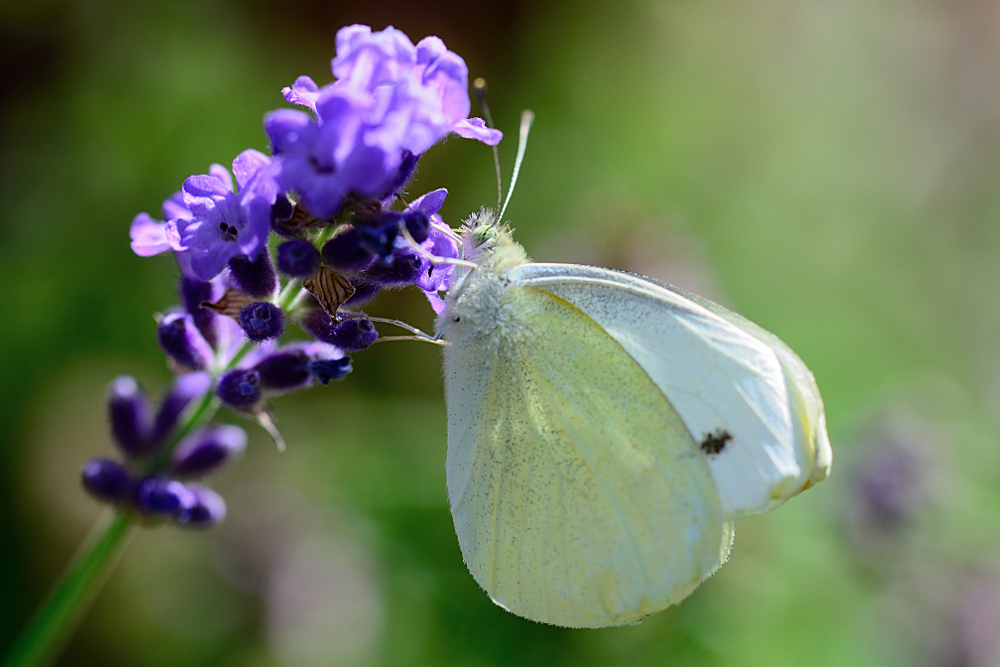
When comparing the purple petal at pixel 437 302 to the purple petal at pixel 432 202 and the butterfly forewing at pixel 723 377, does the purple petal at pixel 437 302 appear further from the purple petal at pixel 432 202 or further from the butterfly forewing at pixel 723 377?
the purple petal at pixel 432 202

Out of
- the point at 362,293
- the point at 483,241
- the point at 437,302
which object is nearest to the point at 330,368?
the point at 362,293

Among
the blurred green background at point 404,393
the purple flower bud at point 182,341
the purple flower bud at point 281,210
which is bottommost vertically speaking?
the blurred green background at point 404,393

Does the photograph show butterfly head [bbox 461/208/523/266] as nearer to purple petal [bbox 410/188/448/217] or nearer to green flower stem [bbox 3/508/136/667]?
purple petal [bbox 410/188/448/217]

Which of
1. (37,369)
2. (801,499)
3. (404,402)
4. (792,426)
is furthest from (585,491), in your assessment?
(37,369)

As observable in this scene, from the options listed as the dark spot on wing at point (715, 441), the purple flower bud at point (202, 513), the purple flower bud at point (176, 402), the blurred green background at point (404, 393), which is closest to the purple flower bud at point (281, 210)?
the purple flower bud at point (176, 402)

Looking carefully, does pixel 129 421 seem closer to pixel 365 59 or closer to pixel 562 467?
pixel 562 467

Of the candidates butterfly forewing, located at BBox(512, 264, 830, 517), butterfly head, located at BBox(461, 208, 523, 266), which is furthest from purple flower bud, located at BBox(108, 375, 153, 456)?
butterfly forewing, located at BBox(512, 264, 830, 517)

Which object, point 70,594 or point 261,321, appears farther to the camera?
point 70,594
